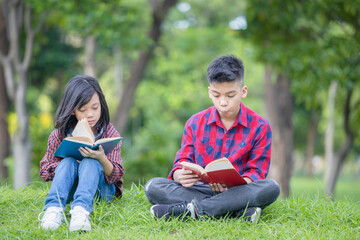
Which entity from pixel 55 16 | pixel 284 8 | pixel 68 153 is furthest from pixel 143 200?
pixel 55 16

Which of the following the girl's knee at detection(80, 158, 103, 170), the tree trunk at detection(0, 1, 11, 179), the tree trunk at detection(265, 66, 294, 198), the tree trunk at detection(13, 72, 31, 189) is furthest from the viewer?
the tree trunk at detection(0, 1, 11, 179)

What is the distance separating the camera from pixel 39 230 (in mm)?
2725

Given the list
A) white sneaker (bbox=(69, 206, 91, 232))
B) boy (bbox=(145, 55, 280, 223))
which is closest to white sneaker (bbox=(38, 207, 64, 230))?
white sneaker (bbox=(69, 206, 91, 232))

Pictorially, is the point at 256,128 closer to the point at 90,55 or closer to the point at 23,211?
the point at 23,211

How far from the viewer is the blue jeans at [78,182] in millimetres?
2845

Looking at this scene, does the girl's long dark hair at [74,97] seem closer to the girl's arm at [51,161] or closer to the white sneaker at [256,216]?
the girl's arm at [51,161]

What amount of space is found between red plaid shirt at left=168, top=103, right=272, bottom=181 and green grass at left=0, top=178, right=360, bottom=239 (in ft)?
1.26

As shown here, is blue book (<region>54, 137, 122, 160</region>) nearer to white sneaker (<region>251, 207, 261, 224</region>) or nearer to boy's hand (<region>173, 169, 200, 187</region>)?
boy's hand (<region>173, 169, 200, 187</region>)

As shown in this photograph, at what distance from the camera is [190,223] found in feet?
9.54

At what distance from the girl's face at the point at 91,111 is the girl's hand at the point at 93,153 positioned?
1.08 feet

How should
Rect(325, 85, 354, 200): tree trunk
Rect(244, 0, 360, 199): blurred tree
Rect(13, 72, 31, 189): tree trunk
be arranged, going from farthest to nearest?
Rect(325, 85, 354, 200): tree trunk < Rect(13, 72, 31, 189): tree trunk < Rect(244, 0, 360, 199): blurred tree

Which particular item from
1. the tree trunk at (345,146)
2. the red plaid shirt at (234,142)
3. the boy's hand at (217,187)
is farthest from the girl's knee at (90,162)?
the tree trunk at (345,146)

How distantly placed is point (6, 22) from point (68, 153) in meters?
6.25

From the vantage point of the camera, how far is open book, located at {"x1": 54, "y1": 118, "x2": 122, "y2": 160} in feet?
9.05
